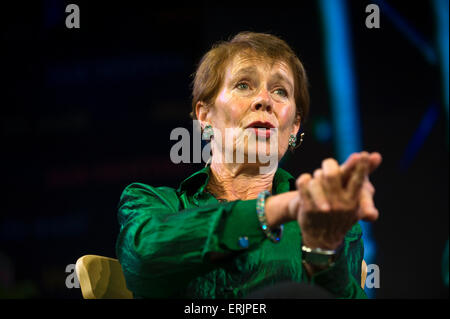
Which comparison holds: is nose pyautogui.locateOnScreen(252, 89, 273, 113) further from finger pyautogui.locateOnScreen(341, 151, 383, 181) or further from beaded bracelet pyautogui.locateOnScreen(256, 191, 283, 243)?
finger pyautogui.locateOnScreen(341, 151, 383, 181)

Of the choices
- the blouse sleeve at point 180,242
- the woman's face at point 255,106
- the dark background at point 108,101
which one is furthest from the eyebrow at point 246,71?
the dark background at point 108,101

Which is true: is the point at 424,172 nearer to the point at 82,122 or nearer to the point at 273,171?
the point at 273,171

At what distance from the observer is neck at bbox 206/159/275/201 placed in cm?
151

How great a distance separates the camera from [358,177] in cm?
88

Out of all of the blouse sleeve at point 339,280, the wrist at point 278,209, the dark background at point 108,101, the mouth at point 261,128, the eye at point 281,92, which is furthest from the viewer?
the dark background at point 108,101

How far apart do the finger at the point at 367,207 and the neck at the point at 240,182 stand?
23.4 inches

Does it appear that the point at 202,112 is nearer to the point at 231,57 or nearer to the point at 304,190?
the point at 231,57

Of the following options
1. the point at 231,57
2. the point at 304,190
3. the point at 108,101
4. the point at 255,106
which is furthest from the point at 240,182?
the point at 108,101

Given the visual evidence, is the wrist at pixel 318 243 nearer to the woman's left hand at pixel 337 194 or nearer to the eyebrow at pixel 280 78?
the woman's left hand at pixel 337 194

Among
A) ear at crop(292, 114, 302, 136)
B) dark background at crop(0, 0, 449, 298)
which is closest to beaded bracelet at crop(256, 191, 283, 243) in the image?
ear at crop(292, 114, 302, 136)

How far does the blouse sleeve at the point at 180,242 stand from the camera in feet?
3.32

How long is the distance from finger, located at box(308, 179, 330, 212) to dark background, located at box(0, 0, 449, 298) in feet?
6.28

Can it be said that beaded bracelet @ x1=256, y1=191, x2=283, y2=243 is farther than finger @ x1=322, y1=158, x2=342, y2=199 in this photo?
Yes

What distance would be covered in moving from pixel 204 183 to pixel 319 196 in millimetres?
647
